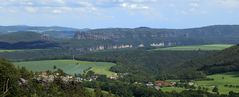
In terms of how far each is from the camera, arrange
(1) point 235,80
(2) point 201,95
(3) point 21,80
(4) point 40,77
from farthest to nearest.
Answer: (1) point 235,80, (2) point 201,95, (4) point 40,77, (3) point 21,80

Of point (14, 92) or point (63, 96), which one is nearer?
point (14, 92)

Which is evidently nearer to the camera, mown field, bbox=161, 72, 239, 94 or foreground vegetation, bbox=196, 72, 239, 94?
mown field, bbox=161, 72, 239, 94

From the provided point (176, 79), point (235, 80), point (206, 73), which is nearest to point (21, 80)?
point (235, 80)

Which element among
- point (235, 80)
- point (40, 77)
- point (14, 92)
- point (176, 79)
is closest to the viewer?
point (14, 92)

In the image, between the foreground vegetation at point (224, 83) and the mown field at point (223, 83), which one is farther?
the foreground vegetation at point (224, 83)

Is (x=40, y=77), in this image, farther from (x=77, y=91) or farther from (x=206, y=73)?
(x=206, y=73)

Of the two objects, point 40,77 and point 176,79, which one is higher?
point 40,77

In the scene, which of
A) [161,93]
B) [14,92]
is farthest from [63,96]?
[161,93]

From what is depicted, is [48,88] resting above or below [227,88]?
above

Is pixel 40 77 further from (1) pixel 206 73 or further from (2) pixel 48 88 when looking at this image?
(1) pixel 206 73
